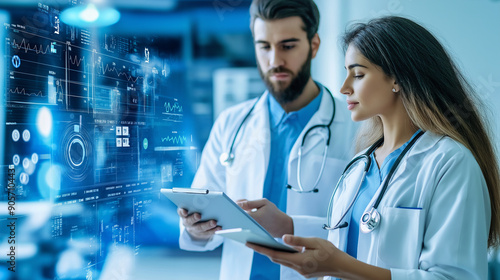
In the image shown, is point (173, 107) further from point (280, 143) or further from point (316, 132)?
point (316, 132)

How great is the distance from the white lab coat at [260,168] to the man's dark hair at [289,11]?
10.9 inches

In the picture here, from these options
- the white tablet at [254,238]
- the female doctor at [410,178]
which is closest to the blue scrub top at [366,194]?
the female doctor at [410,178]

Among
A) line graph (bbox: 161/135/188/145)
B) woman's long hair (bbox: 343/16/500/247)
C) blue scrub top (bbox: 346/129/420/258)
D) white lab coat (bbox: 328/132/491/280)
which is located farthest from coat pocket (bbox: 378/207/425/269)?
line graph (bbox: 161/135/188/145)

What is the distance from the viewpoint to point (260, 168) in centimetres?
161

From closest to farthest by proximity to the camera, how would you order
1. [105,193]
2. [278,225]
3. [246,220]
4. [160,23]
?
[246,220] < [105,193] < [278,225] < [160,23]

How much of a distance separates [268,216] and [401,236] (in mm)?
489

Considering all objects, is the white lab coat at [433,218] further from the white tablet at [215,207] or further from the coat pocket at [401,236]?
the white tablet at [215,207]

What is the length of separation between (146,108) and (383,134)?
2.48 feet

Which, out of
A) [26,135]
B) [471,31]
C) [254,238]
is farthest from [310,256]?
[471,31]

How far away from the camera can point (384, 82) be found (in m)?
1.10

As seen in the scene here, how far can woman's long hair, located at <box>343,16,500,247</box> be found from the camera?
3.41ft

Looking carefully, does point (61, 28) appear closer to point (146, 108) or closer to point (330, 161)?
point (146, 108)

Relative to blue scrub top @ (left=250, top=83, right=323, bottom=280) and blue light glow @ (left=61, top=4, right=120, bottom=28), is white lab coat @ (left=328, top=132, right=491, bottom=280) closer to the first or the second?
blue scrub top @ (left=250, top=83, right=323, bottom=280)

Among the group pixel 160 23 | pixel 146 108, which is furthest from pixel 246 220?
pixel 160 23
